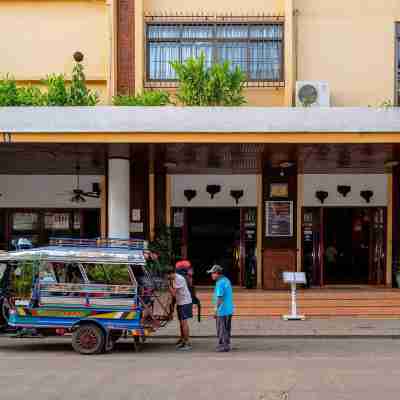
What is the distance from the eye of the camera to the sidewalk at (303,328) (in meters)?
14.3

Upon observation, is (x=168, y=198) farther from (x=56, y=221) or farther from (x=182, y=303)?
(x=182, y=303)

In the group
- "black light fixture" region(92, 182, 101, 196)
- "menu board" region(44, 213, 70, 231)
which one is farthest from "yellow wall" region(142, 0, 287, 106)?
"menu board" region(44, 213, 70, 231)

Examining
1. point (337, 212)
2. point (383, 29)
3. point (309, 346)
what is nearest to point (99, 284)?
point (309, 346)

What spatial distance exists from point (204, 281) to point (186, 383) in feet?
38.5

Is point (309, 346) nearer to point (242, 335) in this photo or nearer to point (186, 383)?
point (242, 335)

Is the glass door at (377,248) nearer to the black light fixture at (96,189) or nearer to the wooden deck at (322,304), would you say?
the wooden deck at (322,304)

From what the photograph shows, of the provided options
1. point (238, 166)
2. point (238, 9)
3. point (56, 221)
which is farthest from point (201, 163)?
point (56, 221)

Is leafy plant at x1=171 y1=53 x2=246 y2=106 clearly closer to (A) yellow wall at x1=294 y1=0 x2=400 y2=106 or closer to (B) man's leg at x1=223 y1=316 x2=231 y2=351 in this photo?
(A) yellow wall at x1=294 y1=0 x2=400 y2=106

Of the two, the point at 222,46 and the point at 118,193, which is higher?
the point at 222,46

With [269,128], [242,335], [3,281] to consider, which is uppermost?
[269,128]

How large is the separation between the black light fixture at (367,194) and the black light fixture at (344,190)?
1.37 feet

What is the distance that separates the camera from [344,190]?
66.7 feet

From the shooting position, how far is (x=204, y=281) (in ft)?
69.4

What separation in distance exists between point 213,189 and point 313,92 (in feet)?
13.5
